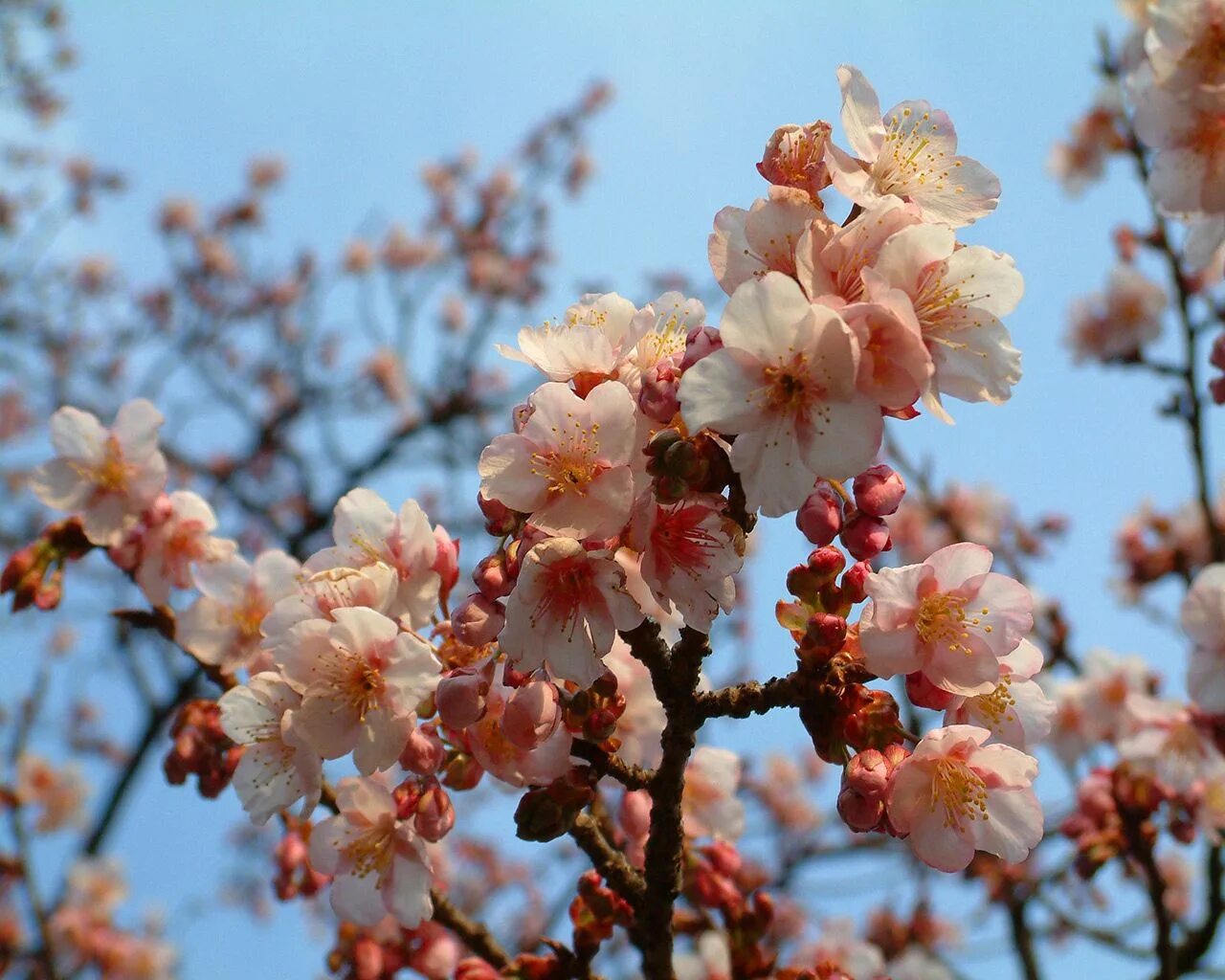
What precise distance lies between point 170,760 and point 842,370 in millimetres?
1536

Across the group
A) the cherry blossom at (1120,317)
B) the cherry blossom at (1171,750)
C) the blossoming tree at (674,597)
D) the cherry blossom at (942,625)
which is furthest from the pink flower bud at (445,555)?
the cherry blossom at (1120,317)

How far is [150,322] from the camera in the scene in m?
8.68

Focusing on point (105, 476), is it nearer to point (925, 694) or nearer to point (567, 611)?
point (567, 611)

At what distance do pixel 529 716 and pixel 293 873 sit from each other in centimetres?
122

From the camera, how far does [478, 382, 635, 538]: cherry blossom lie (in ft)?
4.07

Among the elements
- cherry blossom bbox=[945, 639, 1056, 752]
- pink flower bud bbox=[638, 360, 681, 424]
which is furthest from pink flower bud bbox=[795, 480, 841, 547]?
cherry blossom bbox=[945, 639, 1056, 752]

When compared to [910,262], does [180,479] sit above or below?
above

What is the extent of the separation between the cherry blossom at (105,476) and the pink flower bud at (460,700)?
3.75 ft

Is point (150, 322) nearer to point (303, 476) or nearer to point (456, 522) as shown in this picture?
point (303, 476)

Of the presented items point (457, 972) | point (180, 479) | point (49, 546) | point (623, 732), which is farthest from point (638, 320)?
point (180, 479)

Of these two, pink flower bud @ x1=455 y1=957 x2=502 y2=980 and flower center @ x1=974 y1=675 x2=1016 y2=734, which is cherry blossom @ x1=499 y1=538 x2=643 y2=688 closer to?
flower center @ x1=974 y1=675 x2=1016 y2=734

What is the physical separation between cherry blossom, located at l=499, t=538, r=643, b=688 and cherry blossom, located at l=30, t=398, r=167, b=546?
49.6 inches

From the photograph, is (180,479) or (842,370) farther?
(180,479)

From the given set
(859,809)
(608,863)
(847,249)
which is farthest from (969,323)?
(608,863)
